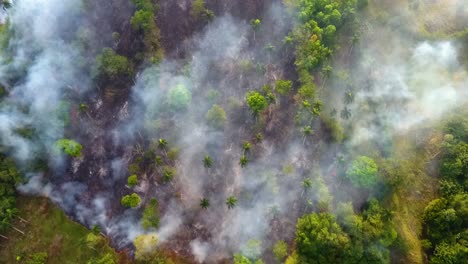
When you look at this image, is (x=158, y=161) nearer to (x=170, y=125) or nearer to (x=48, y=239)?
(x=170, y=125)

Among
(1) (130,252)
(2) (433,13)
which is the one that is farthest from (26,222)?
(2) (433,13)

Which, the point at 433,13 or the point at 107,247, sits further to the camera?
the point at 433,13

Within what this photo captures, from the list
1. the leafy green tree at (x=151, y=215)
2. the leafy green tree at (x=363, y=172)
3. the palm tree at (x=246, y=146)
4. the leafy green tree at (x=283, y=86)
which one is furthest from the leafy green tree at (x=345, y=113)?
the leafy green tree at (x=151, y=215)

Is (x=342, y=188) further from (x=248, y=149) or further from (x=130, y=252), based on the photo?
(x=130, y=252)

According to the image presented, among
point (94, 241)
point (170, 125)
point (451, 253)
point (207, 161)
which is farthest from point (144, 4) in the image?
point (451, 253)

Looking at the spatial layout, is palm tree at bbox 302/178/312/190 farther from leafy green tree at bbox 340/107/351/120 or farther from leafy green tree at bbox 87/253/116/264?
leafy green tree at bbox 87/253/116/264

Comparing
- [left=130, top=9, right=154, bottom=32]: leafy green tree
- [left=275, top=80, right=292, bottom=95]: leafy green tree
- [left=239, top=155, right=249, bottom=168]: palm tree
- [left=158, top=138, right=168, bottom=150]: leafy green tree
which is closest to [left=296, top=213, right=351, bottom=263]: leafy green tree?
[left=239, top=155, right=249, bottom=168]: palm tree
